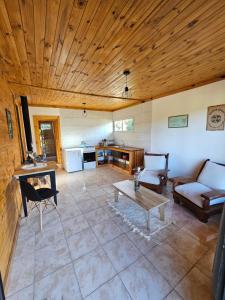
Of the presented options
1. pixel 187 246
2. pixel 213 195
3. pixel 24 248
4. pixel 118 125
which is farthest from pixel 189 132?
pixel 24 248

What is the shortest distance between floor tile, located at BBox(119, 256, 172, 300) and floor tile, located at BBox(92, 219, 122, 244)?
473 mm

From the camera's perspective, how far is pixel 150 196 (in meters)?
2.18

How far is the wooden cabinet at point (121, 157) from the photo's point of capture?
4.45 m

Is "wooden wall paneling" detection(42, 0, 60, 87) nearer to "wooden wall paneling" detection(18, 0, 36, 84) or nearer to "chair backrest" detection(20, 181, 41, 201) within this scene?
"wooden wall paneling" detection(18, 0, 36, 84)

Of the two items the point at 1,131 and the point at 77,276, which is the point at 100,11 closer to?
the point at 1,131

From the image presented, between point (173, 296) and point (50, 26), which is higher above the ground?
point (50, 26)

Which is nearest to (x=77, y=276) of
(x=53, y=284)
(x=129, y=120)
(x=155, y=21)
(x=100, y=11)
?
(x=53, y=284)

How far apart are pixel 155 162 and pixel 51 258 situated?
2.87 meters

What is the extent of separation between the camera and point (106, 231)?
1.98 metres

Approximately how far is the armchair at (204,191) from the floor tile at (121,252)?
1.25 meters

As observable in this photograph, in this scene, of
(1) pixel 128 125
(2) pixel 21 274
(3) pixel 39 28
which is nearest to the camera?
(3) pixel 39 28

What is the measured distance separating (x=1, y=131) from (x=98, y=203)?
2039 millimetres

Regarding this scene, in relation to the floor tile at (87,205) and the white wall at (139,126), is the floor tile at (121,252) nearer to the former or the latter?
the floor tile at (87,205)

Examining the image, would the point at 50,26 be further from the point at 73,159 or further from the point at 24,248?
the point at 73,159
